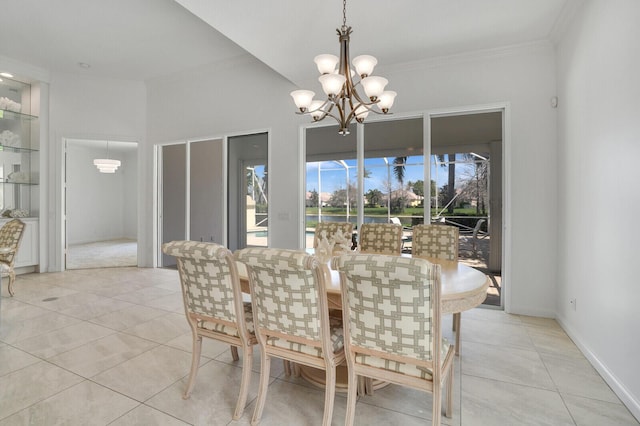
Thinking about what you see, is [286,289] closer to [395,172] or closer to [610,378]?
[610,378]

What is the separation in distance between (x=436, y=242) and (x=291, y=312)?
190 centimetres

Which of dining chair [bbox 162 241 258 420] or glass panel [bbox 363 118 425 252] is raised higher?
glass panel [bbox 363 118 425 252]

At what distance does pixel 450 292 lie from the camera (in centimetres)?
167

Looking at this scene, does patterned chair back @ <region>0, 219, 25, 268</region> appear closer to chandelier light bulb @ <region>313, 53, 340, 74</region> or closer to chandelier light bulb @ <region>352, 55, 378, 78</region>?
chandelier light bulb @ <region>313, 53, 340, 74</region>

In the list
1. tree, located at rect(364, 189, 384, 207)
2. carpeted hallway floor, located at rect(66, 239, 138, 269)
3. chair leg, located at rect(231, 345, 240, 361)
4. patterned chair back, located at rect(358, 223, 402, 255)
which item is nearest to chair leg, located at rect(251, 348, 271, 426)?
chair leg, located at rect(231, 345, 240, 361)

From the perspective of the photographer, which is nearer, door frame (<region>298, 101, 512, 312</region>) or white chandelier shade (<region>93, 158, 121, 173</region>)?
door frame (<region>298, 101, 512, 312</region>)

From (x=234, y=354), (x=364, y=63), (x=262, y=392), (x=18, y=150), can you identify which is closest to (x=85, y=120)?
(x=18, y=150)

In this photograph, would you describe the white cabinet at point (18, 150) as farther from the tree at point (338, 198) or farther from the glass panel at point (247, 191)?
the tree at point (338, 198)

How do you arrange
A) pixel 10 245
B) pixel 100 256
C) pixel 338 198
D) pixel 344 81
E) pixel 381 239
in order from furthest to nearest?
1. pixel 100 256
2. pixel 338 198
3. pixel 10 245
4. pixel 381 239
5. pixel 344 81

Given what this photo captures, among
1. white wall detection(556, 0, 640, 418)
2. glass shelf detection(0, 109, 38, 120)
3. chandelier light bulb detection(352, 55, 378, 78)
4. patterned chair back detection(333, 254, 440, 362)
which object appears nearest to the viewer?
patterned chair back detection(333, 254, 440, 362)

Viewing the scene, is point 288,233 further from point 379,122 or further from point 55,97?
point 55,97

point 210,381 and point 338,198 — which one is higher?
point 338,198

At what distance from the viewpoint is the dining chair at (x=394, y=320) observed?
50.8 inches

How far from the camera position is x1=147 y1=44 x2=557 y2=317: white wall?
3.38m
